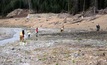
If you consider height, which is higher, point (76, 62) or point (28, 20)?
point (76, 62)

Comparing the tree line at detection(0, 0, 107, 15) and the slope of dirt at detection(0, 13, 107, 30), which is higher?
the tree line at detection(0, 0, 107, 15)

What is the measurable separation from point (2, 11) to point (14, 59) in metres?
87.1

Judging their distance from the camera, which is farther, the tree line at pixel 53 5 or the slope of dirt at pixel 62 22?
the tree line at pixel 53 5

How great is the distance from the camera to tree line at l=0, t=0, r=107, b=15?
73300 millimetres

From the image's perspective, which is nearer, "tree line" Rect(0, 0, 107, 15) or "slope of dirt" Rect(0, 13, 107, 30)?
"slope of dirt" Rect(0, 13, 107, 30)

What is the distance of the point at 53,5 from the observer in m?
88.2

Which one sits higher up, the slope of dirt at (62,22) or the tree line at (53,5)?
the tree line at (53,5)

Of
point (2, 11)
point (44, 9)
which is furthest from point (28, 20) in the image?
point (2, 11)

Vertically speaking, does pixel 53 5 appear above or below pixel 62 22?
above

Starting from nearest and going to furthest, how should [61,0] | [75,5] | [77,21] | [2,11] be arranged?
[77,21] < [75,5] < [61,0] < [2,11]

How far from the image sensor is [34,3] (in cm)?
9312

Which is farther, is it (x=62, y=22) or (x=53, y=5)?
(x=53, y=5)

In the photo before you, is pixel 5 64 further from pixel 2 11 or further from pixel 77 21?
pixel 2 11

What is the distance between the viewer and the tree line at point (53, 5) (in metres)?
73.3
